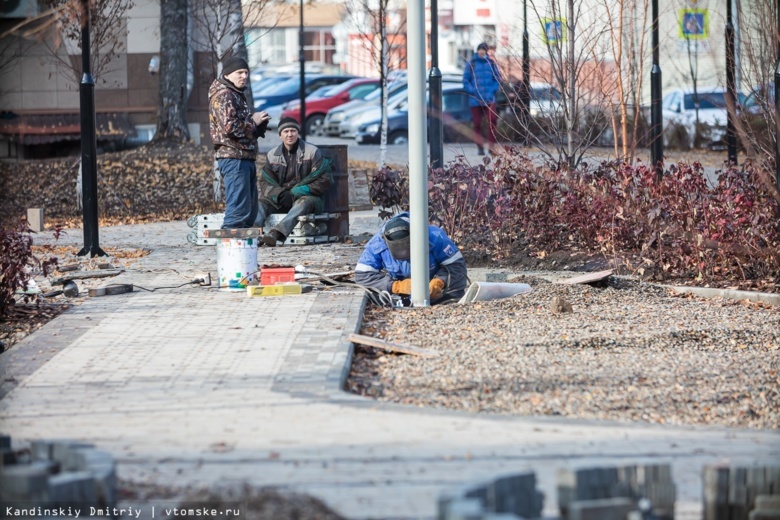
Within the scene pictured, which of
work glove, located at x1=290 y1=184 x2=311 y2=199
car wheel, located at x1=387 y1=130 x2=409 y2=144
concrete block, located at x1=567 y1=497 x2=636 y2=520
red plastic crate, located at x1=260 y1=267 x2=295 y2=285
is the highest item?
car wheel, located at x1=387 y1=130 x2=409 y2=144

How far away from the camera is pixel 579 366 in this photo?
7328mm

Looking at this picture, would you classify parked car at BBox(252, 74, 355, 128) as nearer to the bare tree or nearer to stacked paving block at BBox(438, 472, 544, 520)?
the bare tree

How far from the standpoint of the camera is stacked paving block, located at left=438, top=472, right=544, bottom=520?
12.6ft

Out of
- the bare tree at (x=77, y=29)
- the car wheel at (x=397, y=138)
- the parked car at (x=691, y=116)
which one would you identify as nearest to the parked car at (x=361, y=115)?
the car wheel at (x=397, y=138)

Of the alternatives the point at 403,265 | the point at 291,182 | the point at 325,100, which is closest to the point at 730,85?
the point at 291,182

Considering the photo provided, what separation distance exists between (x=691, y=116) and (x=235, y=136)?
2046cm

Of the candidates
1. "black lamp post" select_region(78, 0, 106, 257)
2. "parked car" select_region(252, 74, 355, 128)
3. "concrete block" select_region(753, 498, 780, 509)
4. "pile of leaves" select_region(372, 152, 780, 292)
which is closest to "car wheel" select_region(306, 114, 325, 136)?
"parked car" select_region(252, 74, 355, 128)

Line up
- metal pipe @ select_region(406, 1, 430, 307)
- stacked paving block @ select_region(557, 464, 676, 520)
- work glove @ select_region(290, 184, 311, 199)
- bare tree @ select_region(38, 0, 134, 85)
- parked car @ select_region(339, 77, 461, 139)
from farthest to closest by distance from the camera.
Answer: parked car @ select_region(339, 77, 461, 139) < work glove @ select_region(290, 184, 311, 199) < metal pipe @ select_region(406, 1, 430, 307) < bare tree @ select_region(38, 0, 134, 85) < stacked paving block @ select_region(557, 464, 676, 520)

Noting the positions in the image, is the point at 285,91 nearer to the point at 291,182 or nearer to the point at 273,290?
the point at 291,182

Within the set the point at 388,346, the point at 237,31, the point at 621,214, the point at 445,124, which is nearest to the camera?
the point at 388,346

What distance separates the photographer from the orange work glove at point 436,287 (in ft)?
32.8

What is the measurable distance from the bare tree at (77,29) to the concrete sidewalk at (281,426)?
70.1 inches

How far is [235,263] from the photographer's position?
33.2 feet

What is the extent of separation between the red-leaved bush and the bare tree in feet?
13.4
